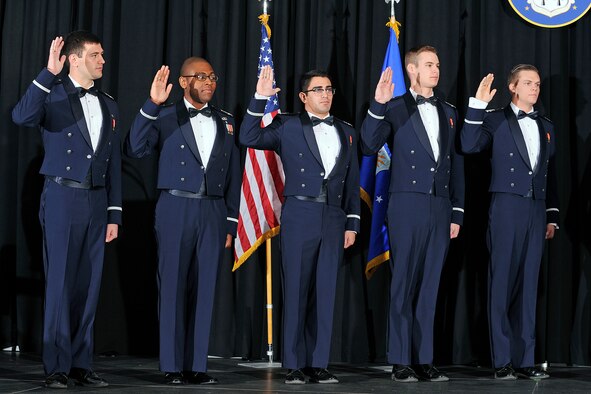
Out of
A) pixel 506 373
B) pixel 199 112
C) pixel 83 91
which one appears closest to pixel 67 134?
pixel 83 91

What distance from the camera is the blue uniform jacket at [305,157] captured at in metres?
5.02

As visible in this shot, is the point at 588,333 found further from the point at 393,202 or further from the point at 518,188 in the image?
the point at 393,202

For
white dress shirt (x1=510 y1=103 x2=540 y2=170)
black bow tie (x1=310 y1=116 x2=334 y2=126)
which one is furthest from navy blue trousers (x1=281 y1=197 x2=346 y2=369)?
white dress shirt (x1=510 y1=103 x2=540 y2=170)

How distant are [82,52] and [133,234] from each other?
1966 mm

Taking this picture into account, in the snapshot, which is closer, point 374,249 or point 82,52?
point 82,52

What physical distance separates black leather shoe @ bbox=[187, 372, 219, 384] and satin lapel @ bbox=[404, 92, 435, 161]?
5.70 ft

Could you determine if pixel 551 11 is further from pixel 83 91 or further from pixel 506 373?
pixel 83 91

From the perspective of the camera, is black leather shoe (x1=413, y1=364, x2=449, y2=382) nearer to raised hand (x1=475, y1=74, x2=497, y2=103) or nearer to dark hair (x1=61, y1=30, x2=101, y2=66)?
raised hand (x1=475, y1=74, x2=497, y2=103)

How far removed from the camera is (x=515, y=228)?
5.31 metres

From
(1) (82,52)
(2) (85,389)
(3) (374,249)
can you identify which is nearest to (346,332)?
(3) (374,249)

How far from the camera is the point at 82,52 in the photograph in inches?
189

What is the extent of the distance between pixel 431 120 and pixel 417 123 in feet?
0.37

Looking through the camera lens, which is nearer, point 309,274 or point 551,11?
point 309,274

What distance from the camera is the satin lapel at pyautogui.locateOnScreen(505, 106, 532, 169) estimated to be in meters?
5.36
